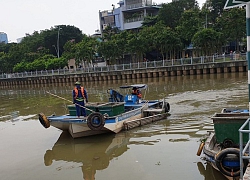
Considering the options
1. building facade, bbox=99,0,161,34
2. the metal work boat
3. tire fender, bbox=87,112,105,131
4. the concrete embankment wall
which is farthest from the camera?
building facade, bbox=99,0,161,34

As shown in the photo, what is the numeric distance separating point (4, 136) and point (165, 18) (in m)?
36.5

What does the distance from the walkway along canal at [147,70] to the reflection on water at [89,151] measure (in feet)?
67.1

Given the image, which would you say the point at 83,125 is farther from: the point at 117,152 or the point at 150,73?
the point at 150,73

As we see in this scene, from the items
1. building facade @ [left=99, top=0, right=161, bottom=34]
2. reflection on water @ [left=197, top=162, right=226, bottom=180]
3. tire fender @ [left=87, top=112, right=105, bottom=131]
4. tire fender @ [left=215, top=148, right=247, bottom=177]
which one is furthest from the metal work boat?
building facade @ [left=99, top=0, right=161, bottom=34]

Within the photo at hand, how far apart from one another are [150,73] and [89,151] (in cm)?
2416

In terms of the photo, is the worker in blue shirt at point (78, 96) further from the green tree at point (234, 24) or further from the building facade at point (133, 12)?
the building facade at point (133, 12)

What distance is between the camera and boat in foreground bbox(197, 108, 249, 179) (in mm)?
5836

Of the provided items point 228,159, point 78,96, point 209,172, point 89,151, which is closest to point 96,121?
point 89,151

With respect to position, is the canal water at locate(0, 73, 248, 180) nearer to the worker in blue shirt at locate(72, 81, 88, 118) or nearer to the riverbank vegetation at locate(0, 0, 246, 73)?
the worker in blue shirt at locate(72, 81, 88, 118)

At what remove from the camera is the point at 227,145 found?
668 centimetres

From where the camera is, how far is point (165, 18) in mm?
45219

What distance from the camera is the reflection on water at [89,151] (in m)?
8.78

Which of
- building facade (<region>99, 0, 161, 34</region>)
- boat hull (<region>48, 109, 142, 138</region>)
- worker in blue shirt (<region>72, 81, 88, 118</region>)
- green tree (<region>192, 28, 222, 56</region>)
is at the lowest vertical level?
boat hull (<region>48, 109, 142, 138</region>)

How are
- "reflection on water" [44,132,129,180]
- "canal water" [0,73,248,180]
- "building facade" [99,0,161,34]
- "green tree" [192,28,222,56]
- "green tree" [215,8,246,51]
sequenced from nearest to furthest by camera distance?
"canal water" [0,73,248,180], "reflection on water" [44,132,129,180], "green tree" [192,28,222,56], "green tree" [215,8,246,51], "building facade" [99,0,161,34]
